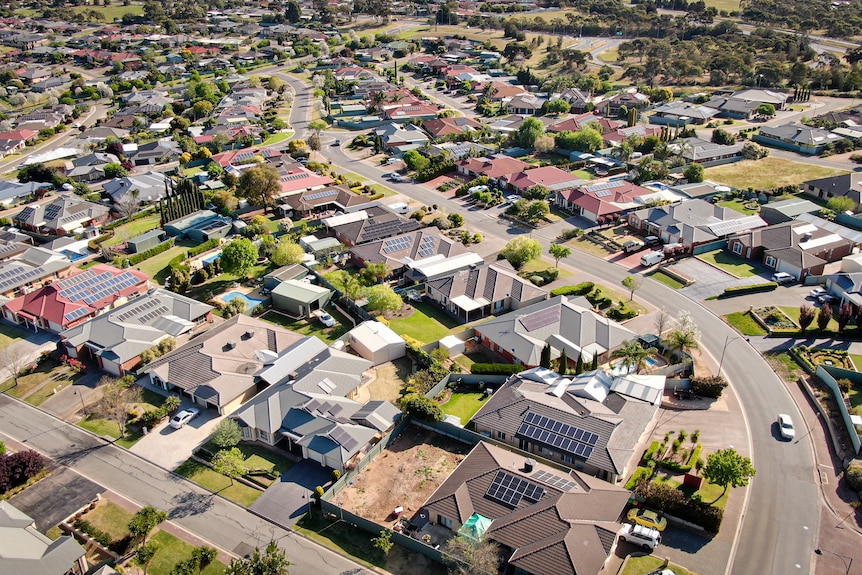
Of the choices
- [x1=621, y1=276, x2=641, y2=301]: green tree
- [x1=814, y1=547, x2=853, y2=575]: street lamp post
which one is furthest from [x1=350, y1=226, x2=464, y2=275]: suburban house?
[x1=814, y1=547, x2=853, y2=575]: street lamp post

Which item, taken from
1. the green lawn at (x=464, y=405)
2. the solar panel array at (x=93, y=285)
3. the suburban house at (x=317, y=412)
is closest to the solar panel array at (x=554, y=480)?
the green lawn at (x=464, y=405)

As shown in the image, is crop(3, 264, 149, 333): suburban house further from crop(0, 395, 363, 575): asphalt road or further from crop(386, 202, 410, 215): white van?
crop(386, 202, 410, 215): white van

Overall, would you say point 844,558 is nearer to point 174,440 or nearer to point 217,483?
point 217,483

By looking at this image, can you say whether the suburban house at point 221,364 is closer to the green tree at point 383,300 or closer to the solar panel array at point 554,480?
the green tree at point 383,300

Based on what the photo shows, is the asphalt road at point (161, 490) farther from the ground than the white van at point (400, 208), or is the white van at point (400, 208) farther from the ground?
the white van at point (400, 208)

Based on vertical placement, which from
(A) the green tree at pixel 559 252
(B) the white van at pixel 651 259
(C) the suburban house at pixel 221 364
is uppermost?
(A) the green tree at pixel 559 252

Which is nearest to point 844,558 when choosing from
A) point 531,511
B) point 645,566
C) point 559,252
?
point 645,566

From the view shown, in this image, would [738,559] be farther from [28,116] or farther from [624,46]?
[624,46]

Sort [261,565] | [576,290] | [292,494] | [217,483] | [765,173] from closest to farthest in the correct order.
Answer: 1. [261,565]
2. [292,494]
3. [217,483]
4. [576,290]
5. [765,173]
